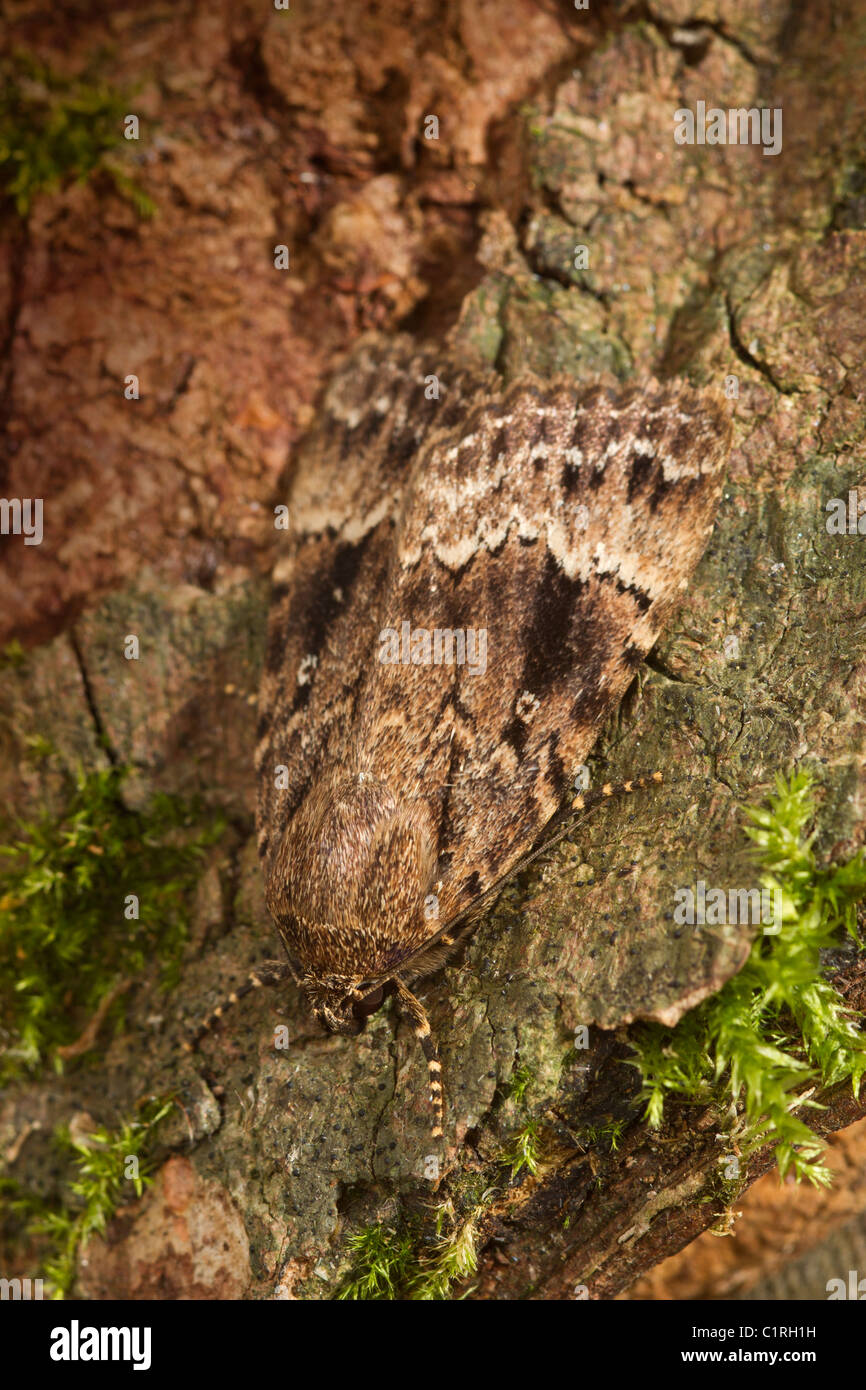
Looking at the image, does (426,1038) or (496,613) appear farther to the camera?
(496,613)

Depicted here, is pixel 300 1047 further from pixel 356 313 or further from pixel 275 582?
pixel 356 313

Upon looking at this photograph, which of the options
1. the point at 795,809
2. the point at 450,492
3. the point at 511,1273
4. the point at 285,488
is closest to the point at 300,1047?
the point at 511,1273

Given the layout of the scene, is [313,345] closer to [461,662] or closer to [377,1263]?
[461,662]

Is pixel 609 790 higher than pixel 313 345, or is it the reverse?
pixel 313 345

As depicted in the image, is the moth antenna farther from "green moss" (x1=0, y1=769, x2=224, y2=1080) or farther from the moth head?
"green moss" (x1=0, y1=769, x2=224, y2=1080)

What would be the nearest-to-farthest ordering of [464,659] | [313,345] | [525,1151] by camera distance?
[525,1151], [464,659], [313,345]

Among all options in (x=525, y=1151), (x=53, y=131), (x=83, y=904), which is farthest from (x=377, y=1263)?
(x=53, y=131)

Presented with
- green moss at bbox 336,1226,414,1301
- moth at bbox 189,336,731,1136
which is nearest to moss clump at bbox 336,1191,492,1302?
green moss at bbox 336,1226,414,1301

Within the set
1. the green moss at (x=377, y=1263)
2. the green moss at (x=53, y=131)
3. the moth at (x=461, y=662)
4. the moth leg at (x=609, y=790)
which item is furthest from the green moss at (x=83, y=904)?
the green moss at (x=53, y=131)
